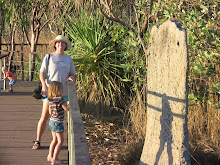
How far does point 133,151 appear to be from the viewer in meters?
7.05

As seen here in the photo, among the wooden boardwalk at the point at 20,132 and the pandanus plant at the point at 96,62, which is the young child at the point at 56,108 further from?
the pandanus plant at the point at 96,62

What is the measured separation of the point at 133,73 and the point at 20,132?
2462 mm

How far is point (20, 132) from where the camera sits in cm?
732

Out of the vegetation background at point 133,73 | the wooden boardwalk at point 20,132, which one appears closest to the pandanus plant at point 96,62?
the vegetation background at point 133,73

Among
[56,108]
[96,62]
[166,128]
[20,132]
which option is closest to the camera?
[56,108]

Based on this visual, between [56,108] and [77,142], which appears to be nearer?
[77,142]

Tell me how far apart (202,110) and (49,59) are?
9.07 ft

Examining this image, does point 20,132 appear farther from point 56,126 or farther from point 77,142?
point 77,142

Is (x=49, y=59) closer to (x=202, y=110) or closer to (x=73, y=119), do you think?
(x=73, y=119)

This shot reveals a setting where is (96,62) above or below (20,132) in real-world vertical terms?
above

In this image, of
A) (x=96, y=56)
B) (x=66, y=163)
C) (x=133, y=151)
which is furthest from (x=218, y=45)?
(x=96, y=56)

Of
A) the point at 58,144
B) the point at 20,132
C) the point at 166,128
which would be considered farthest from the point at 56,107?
the point at 20,132

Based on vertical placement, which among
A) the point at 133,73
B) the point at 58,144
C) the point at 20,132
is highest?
the point at 133,73

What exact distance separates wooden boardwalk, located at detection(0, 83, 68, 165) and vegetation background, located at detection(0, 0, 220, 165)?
1075mm
